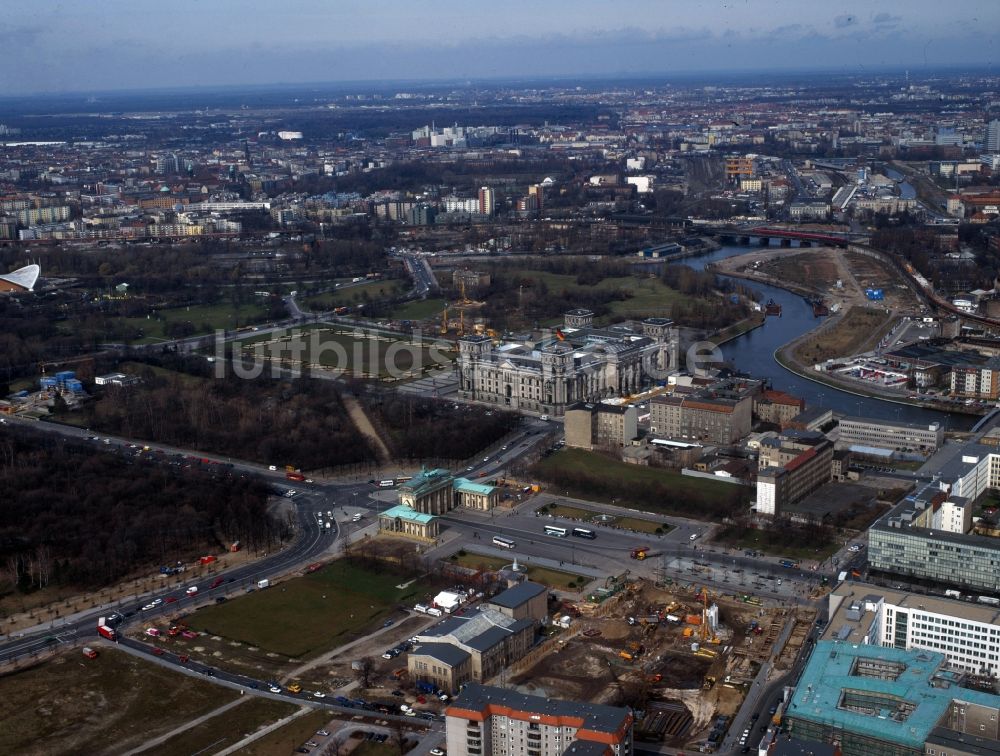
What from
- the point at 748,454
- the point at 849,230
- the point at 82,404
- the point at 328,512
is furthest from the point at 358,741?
the point at 849,230

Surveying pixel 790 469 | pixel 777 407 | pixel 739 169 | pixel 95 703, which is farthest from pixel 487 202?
pixel 95 703

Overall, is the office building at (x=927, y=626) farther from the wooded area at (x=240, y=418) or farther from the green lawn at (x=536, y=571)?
the wooded area at (x=240, y=418)

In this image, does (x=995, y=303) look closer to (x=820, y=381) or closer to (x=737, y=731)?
(x=820, y=381)

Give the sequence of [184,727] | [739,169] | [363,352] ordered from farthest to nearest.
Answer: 1. [739,169]
2. [363,352]
3. [184,727]

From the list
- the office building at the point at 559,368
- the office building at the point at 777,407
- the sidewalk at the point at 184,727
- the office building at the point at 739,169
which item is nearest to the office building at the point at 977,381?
the office building at the point at 777,407

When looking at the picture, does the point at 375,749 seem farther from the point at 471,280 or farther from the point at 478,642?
the point at 471,280

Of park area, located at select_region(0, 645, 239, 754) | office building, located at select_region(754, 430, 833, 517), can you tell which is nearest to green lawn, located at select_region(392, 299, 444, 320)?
office building, located at select_region(754, 430, 833, 517)

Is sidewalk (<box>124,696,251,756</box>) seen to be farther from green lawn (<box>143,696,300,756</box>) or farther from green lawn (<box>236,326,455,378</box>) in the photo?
green lawn (<box>236,326,455,378</box>)
